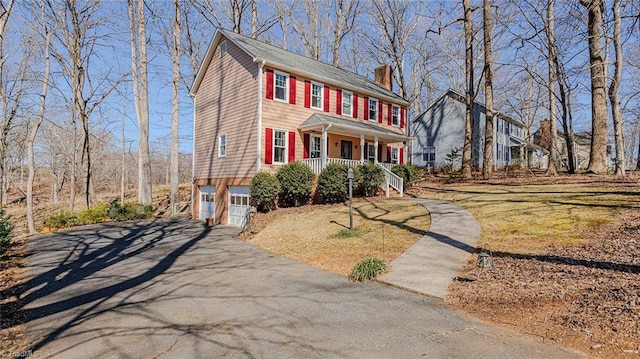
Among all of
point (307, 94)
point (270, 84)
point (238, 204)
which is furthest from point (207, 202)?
point (307, 94)

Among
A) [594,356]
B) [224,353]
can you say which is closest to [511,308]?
[594,356]

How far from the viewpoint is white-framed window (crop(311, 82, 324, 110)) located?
17328mm

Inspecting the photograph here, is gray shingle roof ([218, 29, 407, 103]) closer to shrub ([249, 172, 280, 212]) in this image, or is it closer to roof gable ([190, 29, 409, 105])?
roof gable ([190, 29, 409, 105])

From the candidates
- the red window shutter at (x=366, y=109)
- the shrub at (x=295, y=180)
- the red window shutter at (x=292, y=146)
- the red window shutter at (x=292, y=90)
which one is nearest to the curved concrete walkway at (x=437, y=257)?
the shrub at (x=295, y=180)

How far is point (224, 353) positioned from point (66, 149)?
4136cm

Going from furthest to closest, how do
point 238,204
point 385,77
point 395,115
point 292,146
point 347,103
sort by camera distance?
1. point 385,77
2. point 395,115
3. point 347,103
4. point 238,204
5. point 292,146

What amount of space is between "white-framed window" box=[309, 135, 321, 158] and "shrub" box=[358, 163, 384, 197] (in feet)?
8.89

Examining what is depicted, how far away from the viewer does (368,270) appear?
21.4 feet

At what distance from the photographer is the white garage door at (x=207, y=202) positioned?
715 inches

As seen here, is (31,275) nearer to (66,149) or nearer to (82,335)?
(82,335)

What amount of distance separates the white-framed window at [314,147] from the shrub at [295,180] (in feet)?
7.82

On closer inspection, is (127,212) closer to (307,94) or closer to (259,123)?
(259,123)

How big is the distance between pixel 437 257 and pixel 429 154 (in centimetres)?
2513

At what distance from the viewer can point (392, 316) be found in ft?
15.3
